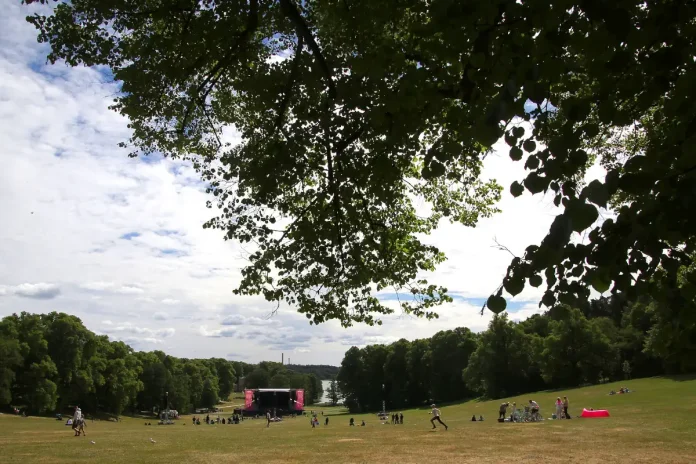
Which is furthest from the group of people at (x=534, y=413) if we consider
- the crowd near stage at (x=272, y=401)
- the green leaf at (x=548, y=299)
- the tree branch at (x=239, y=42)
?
the crowd near stage at (x=272, y=401)

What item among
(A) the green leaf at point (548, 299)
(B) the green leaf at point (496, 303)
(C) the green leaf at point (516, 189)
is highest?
(C) the green leaf at point (516, 189)

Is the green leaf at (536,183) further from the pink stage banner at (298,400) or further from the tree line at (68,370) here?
the pink stage banner at (298,400)

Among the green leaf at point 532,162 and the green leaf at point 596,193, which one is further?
the green leaf at point 532,162

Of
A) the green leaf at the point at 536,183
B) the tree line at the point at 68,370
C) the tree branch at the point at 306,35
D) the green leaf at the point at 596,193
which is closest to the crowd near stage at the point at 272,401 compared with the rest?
the tree line at the point at 68,370

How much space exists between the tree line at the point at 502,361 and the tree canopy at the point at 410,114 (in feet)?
117

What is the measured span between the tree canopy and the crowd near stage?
93.9m

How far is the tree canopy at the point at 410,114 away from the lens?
419cm

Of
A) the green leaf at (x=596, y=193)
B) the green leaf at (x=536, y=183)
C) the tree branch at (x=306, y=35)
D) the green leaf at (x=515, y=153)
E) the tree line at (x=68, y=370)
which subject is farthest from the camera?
the tree line at (x=68, y=370)

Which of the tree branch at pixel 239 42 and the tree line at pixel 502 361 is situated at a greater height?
the tree branch at pixel 239 42

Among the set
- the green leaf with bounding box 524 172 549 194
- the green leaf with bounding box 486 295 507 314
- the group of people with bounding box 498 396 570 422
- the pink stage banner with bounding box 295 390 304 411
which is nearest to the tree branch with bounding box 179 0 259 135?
the green leaf with bounding box 524 172 549 194

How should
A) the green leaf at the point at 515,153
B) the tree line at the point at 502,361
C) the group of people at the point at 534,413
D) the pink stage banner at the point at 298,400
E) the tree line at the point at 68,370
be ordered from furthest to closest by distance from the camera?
the pink stage banner at the point at 298,400 → the tree line at the point at 502,361 → the tree line at the point at 68,370 → the group of people at the point at 534,413 → the green leaf at the point at 515,153

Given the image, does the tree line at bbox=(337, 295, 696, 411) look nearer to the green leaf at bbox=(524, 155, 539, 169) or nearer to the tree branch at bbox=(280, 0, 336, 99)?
the tree branch at bbox=(280, 0, 336, 99)

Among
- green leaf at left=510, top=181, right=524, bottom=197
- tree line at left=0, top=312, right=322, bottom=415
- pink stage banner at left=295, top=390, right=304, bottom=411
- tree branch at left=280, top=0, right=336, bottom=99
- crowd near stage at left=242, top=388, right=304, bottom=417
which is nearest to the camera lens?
green leaf at left=510, top=181, right=524, bottom=197

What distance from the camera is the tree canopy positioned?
165 inches
